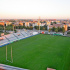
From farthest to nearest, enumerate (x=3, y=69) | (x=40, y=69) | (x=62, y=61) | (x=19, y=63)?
(x=62, y=61), (x=19, y=63), (x=40, y=69), (x=3, y=69)

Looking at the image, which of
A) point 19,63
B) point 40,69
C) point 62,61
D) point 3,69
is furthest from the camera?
point 62,61

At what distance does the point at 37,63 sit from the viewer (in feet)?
17.1

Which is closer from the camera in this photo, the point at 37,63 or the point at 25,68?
the point at 25,68

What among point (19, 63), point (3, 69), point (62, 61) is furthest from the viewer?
point (62, 61)

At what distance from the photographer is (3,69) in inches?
161

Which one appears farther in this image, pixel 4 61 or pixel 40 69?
pixel 4 61

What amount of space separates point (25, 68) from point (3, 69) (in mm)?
1022

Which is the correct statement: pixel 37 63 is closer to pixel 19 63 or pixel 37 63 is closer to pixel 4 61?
pixel 19 63

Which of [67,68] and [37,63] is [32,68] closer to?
[37,63]

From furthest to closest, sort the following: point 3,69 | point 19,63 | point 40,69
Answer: point 19,63
point 40,69
point 3,69

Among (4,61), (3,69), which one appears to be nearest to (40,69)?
(3,69)

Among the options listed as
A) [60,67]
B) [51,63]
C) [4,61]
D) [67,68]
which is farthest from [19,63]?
[67,68]

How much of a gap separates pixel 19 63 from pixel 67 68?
2332mm

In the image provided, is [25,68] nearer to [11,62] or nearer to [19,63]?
[19,63]
